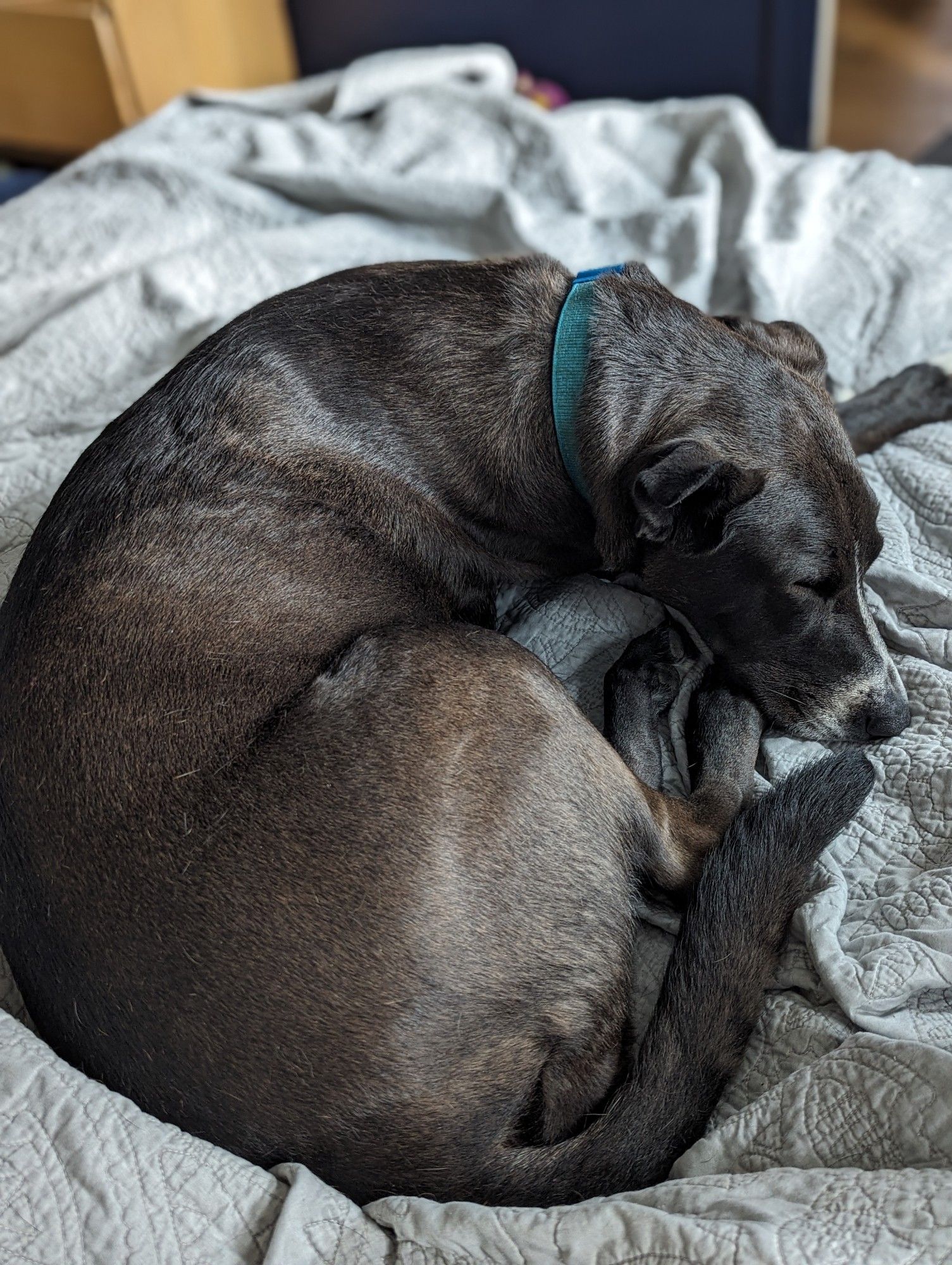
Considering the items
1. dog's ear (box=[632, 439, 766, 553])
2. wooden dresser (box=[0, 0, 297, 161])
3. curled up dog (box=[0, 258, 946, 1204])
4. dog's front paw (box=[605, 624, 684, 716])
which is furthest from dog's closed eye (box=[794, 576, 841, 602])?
wooden dresser (box=[0, 0, 297, 161])

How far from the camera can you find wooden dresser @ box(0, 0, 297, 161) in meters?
4.61

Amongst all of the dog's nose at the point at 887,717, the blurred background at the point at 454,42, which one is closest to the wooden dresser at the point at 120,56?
the blurred background at the point at 454,42

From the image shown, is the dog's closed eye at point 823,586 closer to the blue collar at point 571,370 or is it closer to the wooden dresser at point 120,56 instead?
the blue collar at point 571,370

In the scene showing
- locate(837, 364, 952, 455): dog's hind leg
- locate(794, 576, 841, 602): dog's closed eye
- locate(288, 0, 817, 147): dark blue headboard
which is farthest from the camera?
locate(288, 0, 817, 147): dark blue headboard

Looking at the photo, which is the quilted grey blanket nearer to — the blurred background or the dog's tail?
the dog's tail

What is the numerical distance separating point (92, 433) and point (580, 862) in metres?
1.66

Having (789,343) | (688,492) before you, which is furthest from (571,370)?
(789,343)

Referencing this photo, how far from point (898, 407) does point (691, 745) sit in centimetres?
102

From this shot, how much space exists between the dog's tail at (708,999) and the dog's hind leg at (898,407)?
95cm

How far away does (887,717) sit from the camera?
202 cm

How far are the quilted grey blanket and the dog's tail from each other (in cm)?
6

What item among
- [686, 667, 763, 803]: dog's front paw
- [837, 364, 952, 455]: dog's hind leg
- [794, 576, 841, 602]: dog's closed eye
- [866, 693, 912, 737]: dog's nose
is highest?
[794, 576, 841, 602]: dog's closed eye

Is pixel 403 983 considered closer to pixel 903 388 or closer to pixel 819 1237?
pixel 819 1237

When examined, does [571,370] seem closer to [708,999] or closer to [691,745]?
[691,745]
